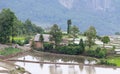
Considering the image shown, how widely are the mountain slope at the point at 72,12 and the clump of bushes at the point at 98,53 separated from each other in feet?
312

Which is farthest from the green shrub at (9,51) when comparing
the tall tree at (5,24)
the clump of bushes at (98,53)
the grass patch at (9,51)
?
the clump of bushes at (98,53)

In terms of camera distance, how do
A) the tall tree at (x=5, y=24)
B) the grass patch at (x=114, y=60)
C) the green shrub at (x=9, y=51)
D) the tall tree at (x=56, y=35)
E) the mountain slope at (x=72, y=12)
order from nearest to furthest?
the green shrub at (x=9, y=51) < the grass patch at (x=114, y=60) < the tall tree at (x=56, y=35) < the tall tree at (x=5, y=24) < the mountain slope at (x=72, y=12)

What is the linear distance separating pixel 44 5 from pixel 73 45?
12725 cm

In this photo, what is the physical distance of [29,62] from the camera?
43406 millimetres

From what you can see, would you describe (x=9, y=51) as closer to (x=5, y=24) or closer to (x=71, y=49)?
(x=5, y=24)

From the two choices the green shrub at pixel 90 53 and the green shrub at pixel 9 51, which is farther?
the green shrub at pixel 90 53

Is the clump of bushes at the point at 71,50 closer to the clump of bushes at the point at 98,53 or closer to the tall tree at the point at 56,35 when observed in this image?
the clump of bushes at the point at 98,53

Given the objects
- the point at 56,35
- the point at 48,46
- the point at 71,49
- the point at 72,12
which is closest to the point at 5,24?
the point at 48,46

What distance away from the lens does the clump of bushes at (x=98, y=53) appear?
49.8 meters

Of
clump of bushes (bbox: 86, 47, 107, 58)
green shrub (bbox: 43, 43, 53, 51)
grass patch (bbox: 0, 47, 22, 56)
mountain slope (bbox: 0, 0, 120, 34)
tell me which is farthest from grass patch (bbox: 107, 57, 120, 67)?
mountain slope (bbox: 0, 0, 120, 34)

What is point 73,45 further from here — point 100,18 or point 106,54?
point 100,18

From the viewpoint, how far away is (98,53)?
164 ft

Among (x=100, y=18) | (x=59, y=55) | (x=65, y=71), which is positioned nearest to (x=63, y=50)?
(x=59, y=55)

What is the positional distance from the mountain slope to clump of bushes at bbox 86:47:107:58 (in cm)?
9498
